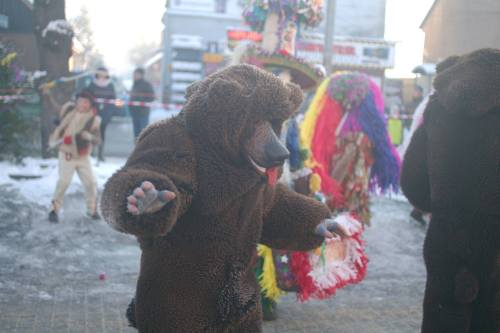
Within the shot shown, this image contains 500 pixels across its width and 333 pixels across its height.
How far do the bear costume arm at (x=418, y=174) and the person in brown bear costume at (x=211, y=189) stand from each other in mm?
1430

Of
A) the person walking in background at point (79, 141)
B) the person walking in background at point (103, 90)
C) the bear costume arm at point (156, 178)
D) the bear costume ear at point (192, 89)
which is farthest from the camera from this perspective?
the person walking in background at point (103, 90)

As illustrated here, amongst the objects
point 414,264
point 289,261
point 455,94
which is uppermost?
point 455,94

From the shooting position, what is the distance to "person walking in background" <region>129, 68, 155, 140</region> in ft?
38.8

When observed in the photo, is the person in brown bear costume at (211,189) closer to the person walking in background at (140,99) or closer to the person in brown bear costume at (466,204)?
the person in brown bear costume at (466,204)

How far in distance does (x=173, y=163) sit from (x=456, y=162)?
68.8 inches

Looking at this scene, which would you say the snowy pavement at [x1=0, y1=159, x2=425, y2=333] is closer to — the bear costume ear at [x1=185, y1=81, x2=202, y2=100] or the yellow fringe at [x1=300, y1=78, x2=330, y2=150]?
the yellow fringe at [x1=300, y1=78, x2=330, y2=150]

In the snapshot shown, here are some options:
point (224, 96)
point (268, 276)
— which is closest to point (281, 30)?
point (268, 276)

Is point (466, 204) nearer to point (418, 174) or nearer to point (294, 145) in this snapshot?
point (418, 174)

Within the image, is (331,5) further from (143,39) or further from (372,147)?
(143,39)

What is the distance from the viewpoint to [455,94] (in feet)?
11.4

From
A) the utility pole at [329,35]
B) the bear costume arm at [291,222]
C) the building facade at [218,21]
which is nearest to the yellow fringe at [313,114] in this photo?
the bear costume arm at [291,222]

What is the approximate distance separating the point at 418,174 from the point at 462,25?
103 inches

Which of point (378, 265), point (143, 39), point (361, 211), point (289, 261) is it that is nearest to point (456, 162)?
point (289, 261)

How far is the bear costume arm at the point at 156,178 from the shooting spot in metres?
2.28
